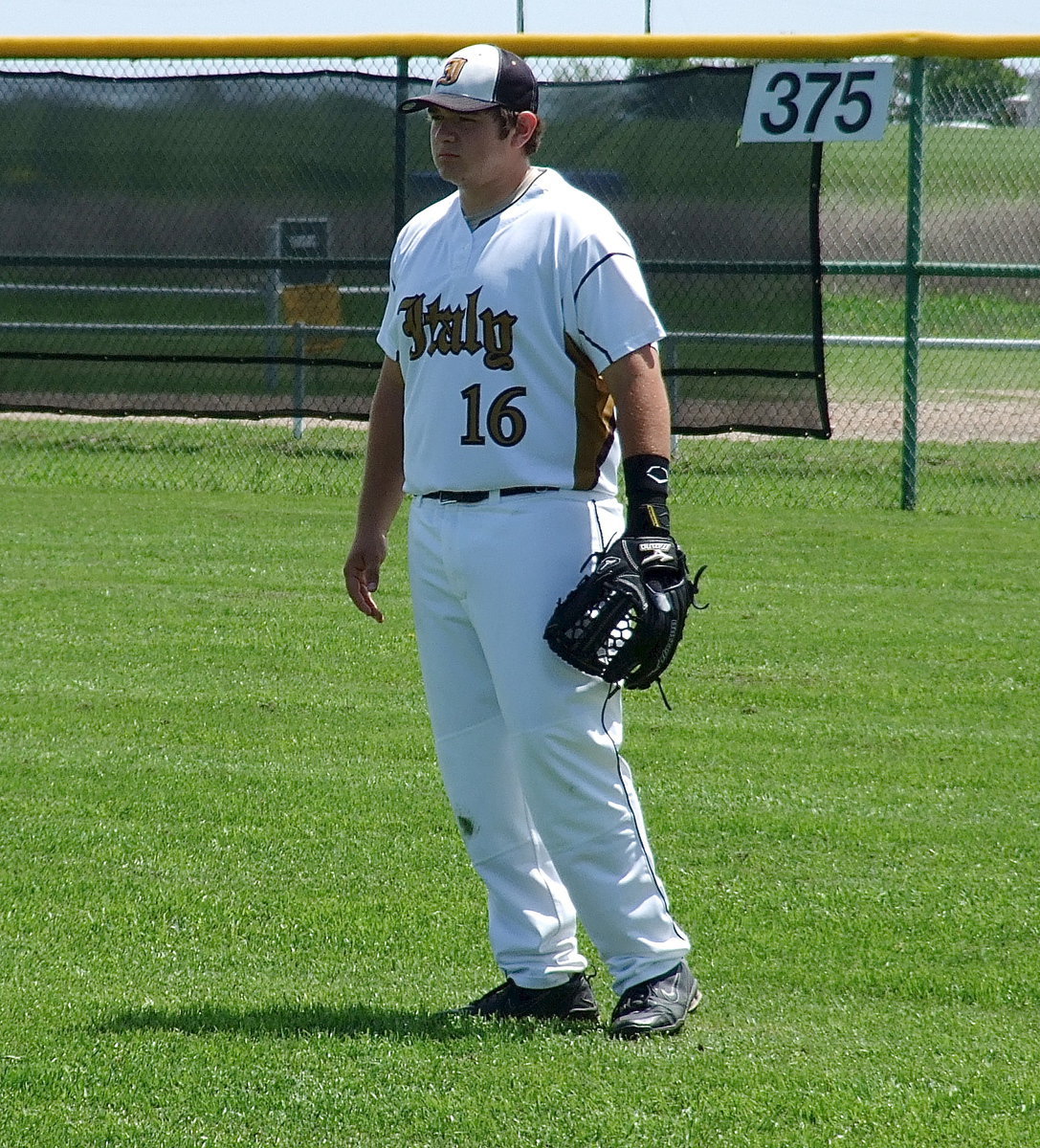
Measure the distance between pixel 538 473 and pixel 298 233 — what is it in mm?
7661

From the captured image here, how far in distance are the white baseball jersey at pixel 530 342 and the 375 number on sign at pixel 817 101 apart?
6.89 meters

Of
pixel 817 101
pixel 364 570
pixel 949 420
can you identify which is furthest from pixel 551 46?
pixel 949 420

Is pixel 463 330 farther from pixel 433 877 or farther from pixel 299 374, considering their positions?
pixel 299 374

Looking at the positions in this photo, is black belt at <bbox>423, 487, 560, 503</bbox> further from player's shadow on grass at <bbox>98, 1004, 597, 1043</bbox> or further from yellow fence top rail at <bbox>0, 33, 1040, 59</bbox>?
yellow fence top rail at <bbox>0, 33, 1040, 59</bbox>

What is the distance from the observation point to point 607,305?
323 cm

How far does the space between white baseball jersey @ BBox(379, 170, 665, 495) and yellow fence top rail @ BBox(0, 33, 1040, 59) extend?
7.02 metres

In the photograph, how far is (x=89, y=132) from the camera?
35.1 feet

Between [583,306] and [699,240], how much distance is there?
7.19 metres

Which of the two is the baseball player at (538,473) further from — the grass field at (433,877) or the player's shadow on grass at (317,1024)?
the grass field at (433,877)

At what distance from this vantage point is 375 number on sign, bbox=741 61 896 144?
974cm

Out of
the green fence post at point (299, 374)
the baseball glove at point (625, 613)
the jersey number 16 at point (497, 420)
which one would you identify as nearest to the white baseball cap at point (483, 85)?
the jersey number 16 at point (497, 420)

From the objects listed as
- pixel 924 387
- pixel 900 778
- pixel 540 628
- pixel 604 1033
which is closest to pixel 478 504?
pixel 540 628

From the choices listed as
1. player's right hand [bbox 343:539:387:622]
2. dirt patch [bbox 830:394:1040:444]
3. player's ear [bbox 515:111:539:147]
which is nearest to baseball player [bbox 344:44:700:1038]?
player's ear [bbox 515:111:539:147]

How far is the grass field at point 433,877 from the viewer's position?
305cm
